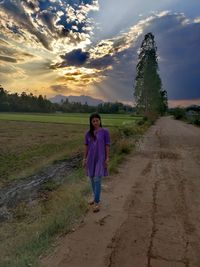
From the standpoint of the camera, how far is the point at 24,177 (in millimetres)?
13094

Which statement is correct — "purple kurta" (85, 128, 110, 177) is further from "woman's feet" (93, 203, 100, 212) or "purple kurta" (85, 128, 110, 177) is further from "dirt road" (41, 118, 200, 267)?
"dirt road" (41, 118, 200, 267)

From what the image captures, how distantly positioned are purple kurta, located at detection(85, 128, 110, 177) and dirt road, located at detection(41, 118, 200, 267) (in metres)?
0.87

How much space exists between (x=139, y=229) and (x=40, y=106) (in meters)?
131

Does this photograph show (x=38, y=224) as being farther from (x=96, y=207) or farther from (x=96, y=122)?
(x=96, y=122)

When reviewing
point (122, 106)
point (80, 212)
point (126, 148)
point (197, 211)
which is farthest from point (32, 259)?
point (122, 106)

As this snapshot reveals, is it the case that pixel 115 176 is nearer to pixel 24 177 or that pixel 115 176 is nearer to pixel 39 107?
pixel 24 177

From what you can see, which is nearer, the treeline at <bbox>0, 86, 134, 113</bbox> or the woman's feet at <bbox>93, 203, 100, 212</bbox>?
the woman's feet at <bbox>93, 203, 100, 212</bbox>

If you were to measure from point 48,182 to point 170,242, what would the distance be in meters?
7.21

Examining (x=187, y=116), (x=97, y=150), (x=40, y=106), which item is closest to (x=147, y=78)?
(x=187, y=116)

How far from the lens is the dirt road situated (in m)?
4.74

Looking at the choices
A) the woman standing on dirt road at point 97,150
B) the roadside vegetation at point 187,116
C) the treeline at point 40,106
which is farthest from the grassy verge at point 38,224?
the treeline at point 40,106

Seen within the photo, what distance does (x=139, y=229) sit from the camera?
5840 millimetres

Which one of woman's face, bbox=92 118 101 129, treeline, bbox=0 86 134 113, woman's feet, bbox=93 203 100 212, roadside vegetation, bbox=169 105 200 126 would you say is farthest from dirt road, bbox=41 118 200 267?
treeline, bbox=0 86 134 113

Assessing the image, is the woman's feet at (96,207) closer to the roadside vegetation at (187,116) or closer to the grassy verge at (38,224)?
the grassy verge at (38,224)
